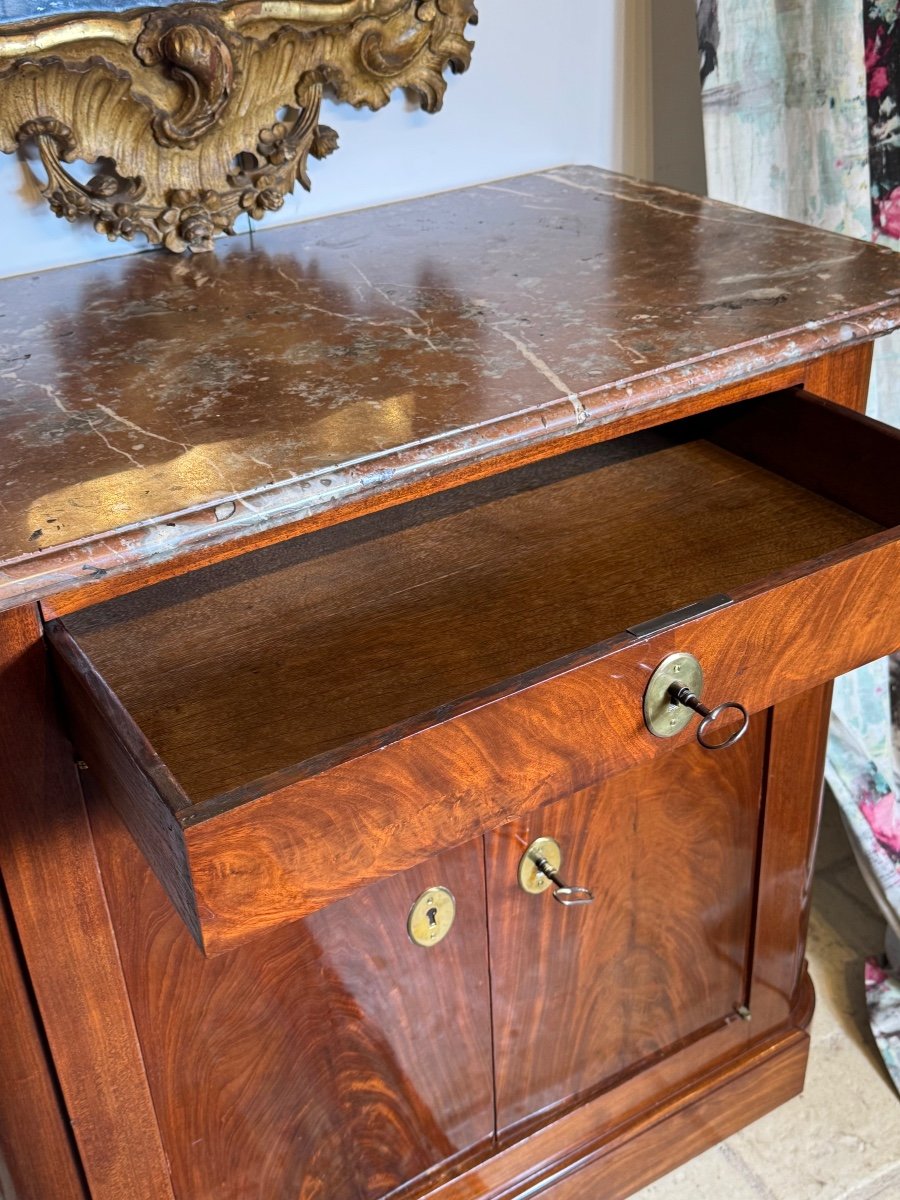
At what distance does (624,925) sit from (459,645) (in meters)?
0.49

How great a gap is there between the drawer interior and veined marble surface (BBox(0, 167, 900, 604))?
0.38ft

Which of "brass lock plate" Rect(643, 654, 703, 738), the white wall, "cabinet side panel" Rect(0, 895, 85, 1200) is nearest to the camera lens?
"brass lock plate" Rect(643, 654, 703, 738)

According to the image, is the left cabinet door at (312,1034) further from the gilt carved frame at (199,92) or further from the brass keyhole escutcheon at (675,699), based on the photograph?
the gilt carved frame at (199,92)

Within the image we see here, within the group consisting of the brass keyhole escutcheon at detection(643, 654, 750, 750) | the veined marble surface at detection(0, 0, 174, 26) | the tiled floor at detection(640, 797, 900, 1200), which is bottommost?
the tiled floor at detection(640, 797, 900, 1200)

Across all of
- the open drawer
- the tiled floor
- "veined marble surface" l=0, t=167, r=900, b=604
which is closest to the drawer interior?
the open drawer

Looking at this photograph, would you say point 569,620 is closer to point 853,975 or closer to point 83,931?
point 83,931

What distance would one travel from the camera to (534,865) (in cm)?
113

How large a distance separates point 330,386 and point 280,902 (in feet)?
1.37

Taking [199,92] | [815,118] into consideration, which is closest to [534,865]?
[199,92]

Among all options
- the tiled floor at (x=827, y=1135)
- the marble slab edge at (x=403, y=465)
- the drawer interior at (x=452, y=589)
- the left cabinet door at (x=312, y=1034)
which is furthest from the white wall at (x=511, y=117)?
the tiled floor at (x=827, y=1135)

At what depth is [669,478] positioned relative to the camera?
1122 mm

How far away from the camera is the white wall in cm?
137

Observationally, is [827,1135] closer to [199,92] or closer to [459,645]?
[459,645]

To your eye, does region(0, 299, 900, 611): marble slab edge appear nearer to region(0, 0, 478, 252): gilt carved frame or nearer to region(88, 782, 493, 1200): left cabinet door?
region(88, 782, 493, 1200): left cabinet door
